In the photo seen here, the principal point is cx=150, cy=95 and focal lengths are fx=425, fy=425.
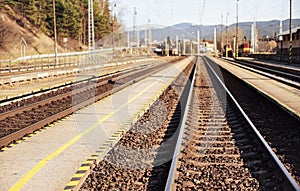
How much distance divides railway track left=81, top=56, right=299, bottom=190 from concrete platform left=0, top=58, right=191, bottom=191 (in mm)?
472

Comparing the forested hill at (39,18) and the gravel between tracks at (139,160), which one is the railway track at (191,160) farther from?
the forested hill at (39,18)

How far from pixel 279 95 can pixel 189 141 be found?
35.7 feet

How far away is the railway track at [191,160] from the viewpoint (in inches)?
255

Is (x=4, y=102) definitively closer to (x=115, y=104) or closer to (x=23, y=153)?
(x=115, y=104)

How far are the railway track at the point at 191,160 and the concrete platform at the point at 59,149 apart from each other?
1.55ft

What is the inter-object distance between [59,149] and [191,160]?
2.80 metres

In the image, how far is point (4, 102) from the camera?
16938 millimetres

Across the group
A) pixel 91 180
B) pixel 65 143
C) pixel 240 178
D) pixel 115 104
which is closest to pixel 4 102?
pixel 115 104

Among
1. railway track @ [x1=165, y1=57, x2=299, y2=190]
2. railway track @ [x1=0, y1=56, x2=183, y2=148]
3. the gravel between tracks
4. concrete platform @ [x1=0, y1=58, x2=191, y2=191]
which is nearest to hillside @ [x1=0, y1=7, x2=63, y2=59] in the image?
railway track @ [x1=0, y1=56, x2=183, y2=148]

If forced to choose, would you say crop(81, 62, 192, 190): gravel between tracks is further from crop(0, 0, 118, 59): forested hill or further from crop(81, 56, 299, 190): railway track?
crop(0, 0, 118, 59): forested hill

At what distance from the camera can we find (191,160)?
25.9 feet

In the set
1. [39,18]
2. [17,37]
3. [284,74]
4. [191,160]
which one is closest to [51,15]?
[39,18]

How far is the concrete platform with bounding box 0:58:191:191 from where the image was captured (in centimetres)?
667

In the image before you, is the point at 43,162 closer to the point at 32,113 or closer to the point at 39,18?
the point at 32,113
